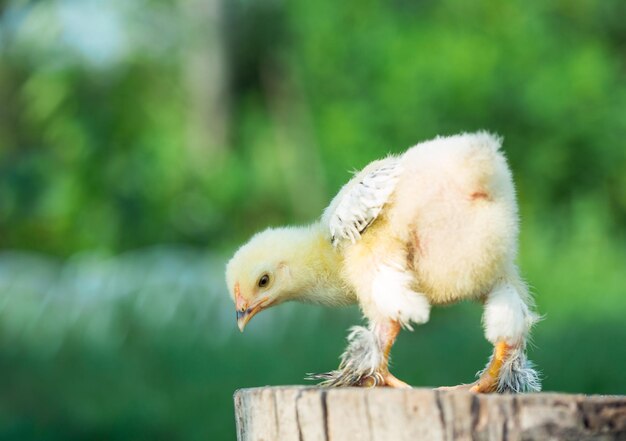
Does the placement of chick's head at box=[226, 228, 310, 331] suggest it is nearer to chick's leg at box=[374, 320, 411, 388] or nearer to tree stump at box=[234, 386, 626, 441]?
chick's leg at box=[374, 320, 411, 388]

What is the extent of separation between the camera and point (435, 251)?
2.44m

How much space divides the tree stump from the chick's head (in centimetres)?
55

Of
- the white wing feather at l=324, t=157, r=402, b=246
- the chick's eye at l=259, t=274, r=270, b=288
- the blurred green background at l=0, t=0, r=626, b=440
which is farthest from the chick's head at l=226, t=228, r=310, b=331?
the blurred green background at l=0, t=0, r=626, b=440

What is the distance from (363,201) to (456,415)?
23.9 inches

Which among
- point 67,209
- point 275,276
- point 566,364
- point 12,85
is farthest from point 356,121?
point 275,276

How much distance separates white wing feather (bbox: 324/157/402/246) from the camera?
8.05 ft

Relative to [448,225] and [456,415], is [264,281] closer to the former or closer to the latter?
[448,225]

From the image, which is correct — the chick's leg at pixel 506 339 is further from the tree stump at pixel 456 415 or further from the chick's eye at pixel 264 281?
the chick's eye at pixel 264 281

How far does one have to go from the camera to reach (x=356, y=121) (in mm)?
12461

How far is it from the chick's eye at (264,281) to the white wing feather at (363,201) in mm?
223

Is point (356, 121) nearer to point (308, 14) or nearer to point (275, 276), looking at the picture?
point (308, 14)

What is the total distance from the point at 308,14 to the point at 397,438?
11.8m

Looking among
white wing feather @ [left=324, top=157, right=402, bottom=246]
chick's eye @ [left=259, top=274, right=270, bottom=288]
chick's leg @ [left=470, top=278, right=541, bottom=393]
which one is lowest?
chick's leg @ [left=470, top=278, right=541, bottom=393]

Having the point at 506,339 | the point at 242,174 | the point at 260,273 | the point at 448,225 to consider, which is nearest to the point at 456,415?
the point at 506,339
